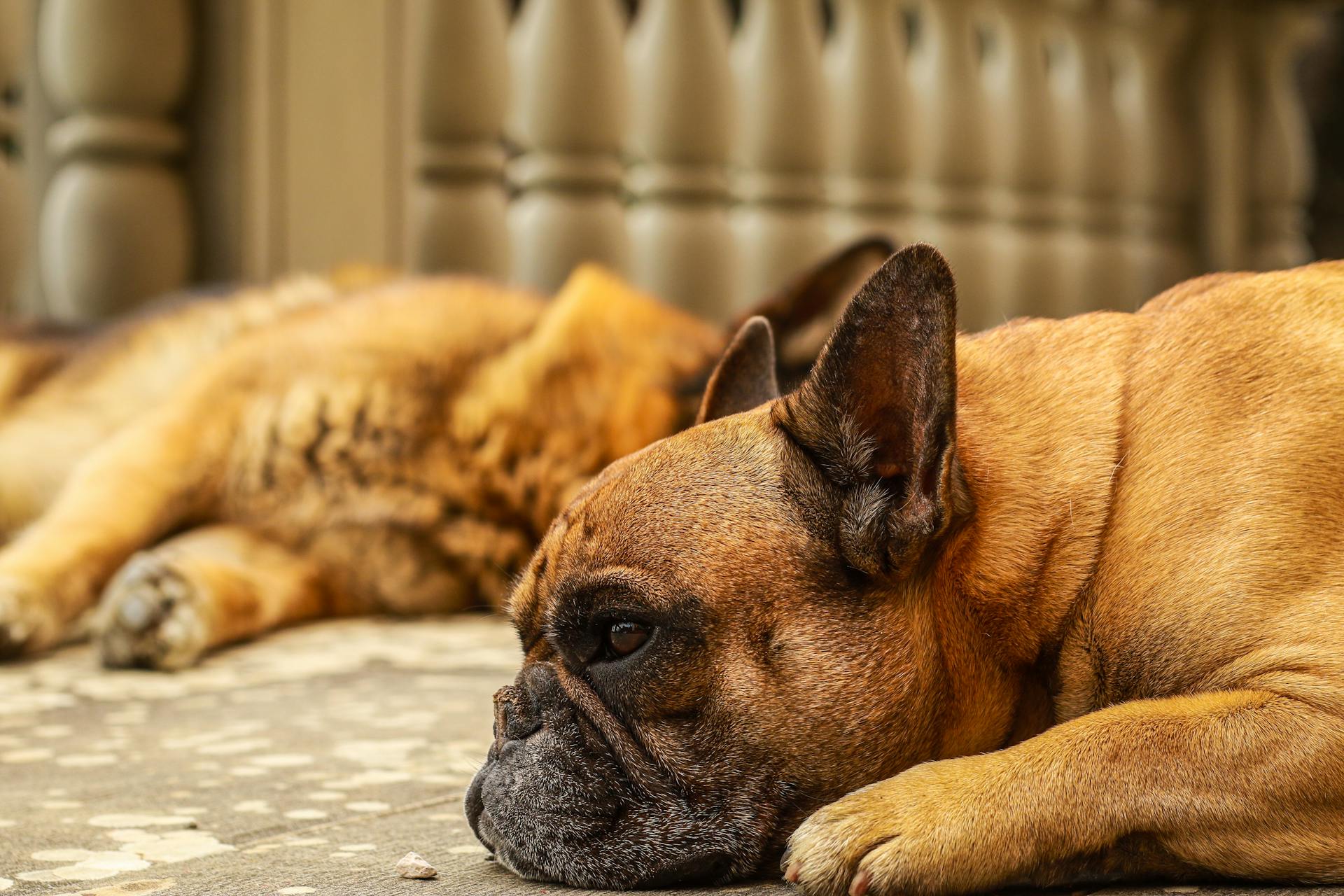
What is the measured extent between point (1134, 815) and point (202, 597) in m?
2.28

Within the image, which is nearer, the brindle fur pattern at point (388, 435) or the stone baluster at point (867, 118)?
the brindle fur pattern at point (388, 435)

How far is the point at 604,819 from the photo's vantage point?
1630 mm

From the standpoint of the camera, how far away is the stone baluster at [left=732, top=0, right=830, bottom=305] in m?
5.14

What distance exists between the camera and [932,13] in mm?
5723

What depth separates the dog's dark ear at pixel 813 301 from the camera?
139 inches

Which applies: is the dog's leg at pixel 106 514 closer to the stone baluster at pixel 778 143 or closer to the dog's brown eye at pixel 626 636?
the dog's brown eye at pixel 626 636

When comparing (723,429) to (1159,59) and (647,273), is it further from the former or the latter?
(1159,59)

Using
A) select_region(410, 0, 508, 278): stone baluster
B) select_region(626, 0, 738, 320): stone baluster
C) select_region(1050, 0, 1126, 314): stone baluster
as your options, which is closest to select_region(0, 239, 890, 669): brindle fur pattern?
select_region(410, 0, 508, 278): stone baluster

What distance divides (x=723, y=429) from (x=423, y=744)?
0.85m

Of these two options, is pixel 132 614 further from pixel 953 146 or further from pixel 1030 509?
pixel 953 146

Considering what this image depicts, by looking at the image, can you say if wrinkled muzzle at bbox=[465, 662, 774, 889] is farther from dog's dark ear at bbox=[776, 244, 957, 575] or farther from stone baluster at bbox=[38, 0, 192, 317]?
stone baluster at bbox=[38, 0, 192, 317]

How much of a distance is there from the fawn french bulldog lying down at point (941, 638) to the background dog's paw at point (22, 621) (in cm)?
179

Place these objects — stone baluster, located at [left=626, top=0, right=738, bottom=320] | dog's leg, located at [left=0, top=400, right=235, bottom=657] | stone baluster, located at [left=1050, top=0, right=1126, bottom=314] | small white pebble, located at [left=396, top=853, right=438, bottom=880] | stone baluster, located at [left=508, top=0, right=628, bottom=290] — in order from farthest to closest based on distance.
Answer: stone baluster, located at [left=1050, top=0, right=1126, bottom=314], stone baluster, located at [left=626, top=0, right=738, bottom=320], stone baluster, located at [left=508, top=0, right=628, bottom=290], dog's leg, located at [left=0, top=400, right=235, bottom=657], small white pebble, located at [left=396, top=853, right=438, bottom=880]

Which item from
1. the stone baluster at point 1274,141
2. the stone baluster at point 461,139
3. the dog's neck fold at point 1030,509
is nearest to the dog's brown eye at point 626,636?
the dog's neck fold at point 1030,509
